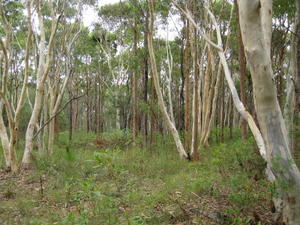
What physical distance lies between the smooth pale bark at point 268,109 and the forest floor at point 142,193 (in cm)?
73

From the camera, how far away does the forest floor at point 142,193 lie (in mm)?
4141

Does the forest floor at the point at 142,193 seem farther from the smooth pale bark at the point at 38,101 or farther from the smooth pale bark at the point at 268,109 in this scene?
the smooth pale bark at the point at 268,109

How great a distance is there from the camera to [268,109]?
3.07m

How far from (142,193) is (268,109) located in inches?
151

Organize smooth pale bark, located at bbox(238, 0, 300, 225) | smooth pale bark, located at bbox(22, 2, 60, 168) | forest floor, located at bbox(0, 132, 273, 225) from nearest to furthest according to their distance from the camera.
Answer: smooth pale bark, located at bbox(238, 0, 300, 225)
forest floor, located at bbox(0, 132, 273, 225)
smooth pale bark, located at bbox(22, 2, 60, 168)

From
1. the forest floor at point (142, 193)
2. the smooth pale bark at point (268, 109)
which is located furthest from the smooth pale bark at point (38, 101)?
the smooth pale bark at point (268, 109)

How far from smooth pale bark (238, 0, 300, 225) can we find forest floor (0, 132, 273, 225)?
727mm

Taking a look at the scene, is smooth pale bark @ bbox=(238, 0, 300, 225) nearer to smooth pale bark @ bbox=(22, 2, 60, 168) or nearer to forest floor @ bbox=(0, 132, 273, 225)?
forest floor @ bbox=(0, 132, 273, 225)

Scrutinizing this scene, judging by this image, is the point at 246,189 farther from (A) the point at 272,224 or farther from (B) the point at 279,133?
(B) the point at 279,133

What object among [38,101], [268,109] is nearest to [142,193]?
[268,109]

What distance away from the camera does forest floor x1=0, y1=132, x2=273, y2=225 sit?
414cm

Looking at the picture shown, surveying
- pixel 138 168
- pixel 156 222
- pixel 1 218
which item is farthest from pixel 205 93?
pixel 1 218

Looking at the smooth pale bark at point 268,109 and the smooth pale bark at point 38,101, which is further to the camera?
the smooth pale bark at point 38,101

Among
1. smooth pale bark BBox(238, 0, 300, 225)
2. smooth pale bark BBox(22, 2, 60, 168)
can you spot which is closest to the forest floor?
smooth pale bark BBox(22, 2, 60, 168)
